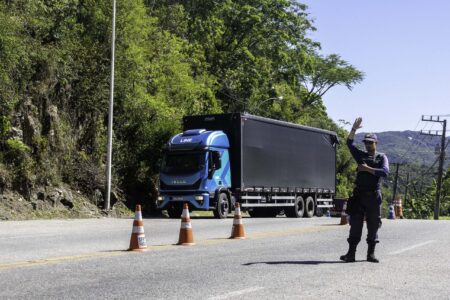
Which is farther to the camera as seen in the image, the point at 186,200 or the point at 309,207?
the point at 309,207

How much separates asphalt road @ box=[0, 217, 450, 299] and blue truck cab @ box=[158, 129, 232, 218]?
10886 mm

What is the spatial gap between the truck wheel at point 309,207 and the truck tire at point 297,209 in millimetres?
326

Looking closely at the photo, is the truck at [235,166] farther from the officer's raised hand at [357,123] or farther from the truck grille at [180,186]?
the officer's raised hand at [357,123]

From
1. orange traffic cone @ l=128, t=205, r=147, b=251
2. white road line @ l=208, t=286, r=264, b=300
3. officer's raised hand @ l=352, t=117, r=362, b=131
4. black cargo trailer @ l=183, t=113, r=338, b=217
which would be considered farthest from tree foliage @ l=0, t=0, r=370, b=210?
white road line @ l=208, t=286, r=264, b=300

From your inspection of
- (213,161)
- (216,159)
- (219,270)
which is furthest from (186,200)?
(219,270)

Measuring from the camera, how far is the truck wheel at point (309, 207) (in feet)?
99.8

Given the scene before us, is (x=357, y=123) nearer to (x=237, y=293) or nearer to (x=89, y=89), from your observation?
(x=237, y=293)

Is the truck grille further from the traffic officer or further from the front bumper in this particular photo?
the traffic officer

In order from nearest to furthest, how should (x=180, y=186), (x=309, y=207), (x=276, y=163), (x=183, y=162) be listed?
(x=180, y=186), (x=183, y=162), (x=276, y=163), (x=309, y=207)

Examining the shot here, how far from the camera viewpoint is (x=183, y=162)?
25.5 metres

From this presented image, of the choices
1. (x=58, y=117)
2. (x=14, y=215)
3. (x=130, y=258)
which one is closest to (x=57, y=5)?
(x=58, y=117)

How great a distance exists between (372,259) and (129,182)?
21.3 m

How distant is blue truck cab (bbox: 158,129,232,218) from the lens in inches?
981

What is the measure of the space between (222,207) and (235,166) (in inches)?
70.1
